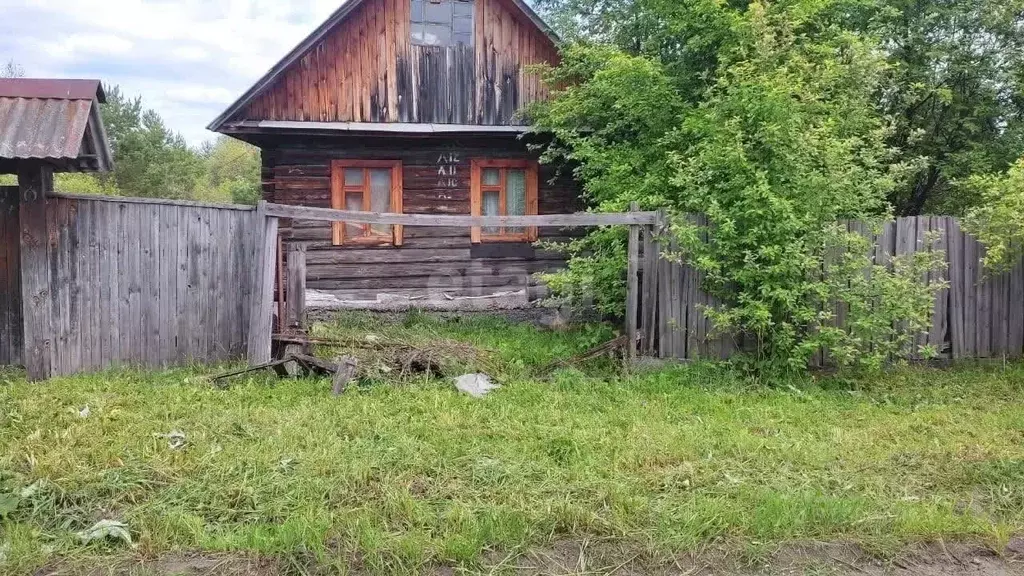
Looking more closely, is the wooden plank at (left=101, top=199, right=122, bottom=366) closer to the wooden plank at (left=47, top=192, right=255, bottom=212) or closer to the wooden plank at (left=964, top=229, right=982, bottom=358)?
the wooden plank at (left=47, top=192, right=255, bottom=212)

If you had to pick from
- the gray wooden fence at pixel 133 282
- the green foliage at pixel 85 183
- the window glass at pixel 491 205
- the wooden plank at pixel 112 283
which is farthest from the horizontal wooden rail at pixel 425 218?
the green foliage at pixel 85 183

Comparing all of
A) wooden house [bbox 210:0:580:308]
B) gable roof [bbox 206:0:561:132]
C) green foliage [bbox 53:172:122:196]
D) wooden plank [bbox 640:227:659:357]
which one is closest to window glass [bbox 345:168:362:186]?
wooden house [bbox 210:0:580:308]

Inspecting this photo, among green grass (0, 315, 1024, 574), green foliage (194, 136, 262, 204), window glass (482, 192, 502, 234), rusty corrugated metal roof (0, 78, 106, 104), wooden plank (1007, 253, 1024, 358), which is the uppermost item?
green foliage (194, 136, 262, 204)

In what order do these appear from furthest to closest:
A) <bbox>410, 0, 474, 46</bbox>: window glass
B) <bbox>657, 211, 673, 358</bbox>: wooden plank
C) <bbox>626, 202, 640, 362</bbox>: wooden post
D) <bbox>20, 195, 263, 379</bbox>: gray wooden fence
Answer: <bbox>410, 0, 474, 46</bbox>: window glass
<bbox>657, 211, 673, 358</bbox>: wooden plank
<bbox>626, 202, 640, 362</bbox>: wooden post
<bbox>20, 195, 263, 379</bbox>: gray wooden fence

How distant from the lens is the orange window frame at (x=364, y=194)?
11.9 m

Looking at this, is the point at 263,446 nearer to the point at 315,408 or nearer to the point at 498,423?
the point at 315,408

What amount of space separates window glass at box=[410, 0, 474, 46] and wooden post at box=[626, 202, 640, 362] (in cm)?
560

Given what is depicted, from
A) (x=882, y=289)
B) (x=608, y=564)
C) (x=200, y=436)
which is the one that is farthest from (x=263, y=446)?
(x=882, y=289)

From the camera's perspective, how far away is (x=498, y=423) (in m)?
5.78

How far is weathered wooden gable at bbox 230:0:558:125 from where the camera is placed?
11.5 m

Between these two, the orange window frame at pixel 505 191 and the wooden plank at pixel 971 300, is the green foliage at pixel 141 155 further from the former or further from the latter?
the wooden plank at pixel 971 300

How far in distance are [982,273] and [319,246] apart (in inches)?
375

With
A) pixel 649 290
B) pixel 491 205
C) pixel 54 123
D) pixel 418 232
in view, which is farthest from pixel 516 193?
pixel 54 123

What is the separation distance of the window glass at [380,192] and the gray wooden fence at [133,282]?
3768 millimetres
